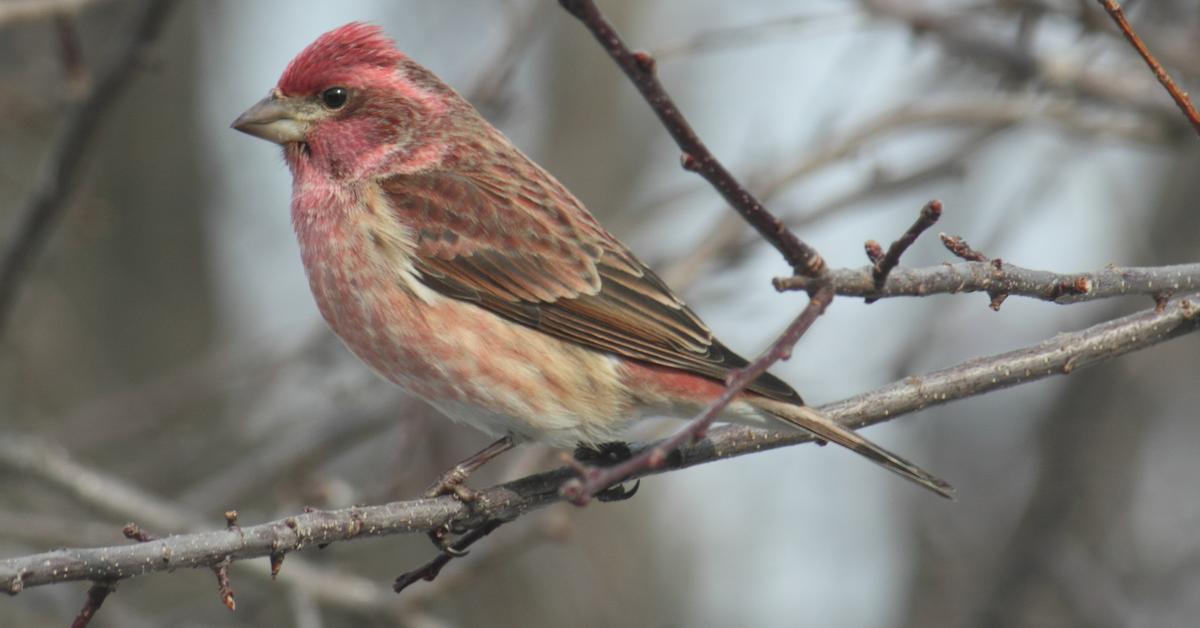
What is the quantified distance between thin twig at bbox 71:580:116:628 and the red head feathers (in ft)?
9.78

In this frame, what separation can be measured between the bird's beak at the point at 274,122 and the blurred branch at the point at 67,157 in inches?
29.5

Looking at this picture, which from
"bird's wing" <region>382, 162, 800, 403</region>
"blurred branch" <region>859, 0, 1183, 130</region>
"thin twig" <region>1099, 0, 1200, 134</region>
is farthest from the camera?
"blurred branch" <region>859, 0, 1183, 130</region>

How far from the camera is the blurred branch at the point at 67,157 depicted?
6.29 metres

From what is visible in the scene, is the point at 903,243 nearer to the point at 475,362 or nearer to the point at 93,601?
the point at 93,601

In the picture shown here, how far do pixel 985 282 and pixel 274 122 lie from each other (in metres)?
3.30

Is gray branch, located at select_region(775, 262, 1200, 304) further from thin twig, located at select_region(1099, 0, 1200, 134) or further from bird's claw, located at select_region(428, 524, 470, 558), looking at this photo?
bird's claw, located at select_region(428, 524, 470, 558)

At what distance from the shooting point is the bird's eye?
6.02 m

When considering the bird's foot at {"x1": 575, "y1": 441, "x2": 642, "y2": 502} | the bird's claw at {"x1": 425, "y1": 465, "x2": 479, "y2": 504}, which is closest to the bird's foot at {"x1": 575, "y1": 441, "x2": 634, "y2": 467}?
the bird's foot at {"x1": 575, "y1": 441, "x2": 642, "y2": 502}

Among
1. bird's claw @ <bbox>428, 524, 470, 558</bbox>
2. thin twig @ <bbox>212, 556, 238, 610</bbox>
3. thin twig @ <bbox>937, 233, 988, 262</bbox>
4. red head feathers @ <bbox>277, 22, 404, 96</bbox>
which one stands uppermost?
red head feathers @ <bbox>277, 22, 404, 96</bbox>

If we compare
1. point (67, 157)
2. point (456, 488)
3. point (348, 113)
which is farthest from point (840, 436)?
point (67, 157)

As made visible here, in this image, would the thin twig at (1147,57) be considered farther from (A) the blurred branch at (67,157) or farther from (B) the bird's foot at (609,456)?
(A) the blurred branch at (67,157)

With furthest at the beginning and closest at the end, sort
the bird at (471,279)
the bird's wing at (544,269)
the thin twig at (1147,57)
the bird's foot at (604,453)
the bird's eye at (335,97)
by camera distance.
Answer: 1. the bird's eye at (335,97)
2. the bird's wing at (544,269)
3. the bird at (471,279)
4. the bird's foot at (604,453)
5. the thin twig at (1147,57)

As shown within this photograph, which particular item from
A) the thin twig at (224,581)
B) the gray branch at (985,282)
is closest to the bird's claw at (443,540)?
the thin twig at (224,581)

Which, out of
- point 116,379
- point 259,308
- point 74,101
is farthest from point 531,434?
point 259,308
